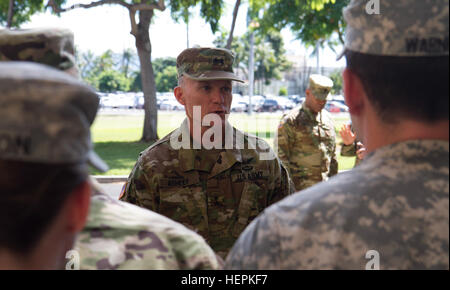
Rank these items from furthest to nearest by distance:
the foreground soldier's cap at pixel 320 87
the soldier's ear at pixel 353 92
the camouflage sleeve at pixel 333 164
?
the camouflage sleeve at pixel 333 164, the foreground soldier's cap at pixel 320 87, the soldier's ear at pixel 353 92

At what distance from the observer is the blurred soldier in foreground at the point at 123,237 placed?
1.49 metres

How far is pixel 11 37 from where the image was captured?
1.65m

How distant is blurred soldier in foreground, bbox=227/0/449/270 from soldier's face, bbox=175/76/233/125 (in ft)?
6.22

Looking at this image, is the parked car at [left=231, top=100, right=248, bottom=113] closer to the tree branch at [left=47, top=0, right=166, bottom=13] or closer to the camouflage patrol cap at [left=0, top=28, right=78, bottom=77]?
the tree branch at [left=47, top=0, right=166, bottom=13]

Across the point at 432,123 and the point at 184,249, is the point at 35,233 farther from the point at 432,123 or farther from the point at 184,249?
the point at 432,123

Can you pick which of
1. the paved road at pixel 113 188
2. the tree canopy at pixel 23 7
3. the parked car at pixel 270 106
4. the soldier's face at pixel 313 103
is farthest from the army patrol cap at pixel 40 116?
the parked car at pixel 270 106

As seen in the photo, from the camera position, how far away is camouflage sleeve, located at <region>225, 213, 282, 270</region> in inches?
53.6

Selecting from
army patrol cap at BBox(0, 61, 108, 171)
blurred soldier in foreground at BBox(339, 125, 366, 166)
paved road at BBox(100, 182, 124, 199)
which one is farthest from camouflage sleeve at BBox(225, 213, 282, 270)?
paved road at BBox(100, 182, 124, 199)

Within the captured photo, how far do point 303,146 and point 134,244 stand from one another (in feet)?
15.2

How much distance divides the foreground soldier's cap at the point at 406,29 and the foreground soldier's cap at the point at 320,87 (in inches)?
174

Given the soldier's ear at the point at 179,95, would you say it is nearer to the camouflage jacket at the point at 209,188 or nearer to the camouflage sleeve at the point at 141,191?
the camouflage jacket at the point at 209,188

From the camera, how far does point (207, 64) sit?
332 centimetres

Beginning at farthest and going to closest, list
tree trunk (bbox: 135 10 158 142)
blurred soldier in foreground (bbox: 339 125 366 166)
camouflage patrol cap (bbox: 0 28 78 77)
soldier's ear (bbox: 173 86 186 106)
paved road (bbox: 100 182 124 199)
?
tree trunk (bbox: 135 10 158 142), paved road (bbox: 100 182 124 199), blurred soldier in foreground (bbox: 339 125 366 166), soldier's ear (bbox: 173 86 186 106), camouflage patrol cap (bbox: 0 28 78 77)
